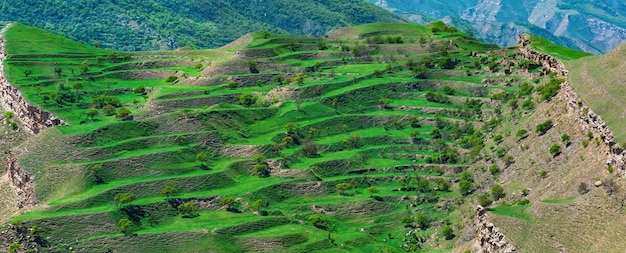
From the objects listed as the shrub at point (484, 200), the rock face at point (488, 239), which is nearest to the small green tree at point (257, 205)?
the shrub at point (484, 200)

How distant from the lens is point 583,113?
94.8 metres

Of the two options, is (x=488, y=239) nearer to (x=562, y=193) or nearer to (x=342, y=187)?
(x=562, y=193)

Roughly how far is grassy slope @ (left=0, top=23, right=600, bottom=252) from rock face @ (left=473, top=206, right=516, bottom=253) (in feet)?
9.55

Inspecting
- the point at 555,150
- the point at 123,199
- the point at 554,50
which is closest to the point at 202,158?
the point at 123,199

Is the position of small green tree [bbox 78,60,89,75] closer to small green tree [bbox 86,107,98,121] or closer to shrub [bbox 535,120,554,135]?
small green tree [bbox 86,107,98,121]

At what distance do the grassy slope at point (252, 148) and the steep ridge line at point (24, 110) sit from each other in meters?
1.70

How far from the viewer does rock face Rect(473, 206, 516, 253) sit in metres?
72.8

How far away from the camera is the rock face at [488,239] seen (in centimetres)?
7275

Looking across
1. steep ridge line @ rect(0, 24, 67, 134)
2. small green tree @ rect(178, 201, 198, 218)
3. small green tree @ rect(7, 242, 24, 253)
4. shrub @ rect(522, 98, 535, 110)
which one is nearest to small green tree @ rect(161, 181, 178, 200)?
small green tree @ rect(178, 201, 198, 218)

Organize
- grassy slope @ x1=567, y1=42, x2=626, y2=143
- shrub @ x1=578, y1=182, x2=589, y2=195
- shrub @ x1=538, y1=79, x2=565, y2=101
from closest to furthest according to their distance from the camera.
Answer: shrub @ x1=578, y1=182, x2=589, y2=195 → grassy slope @ x1=567, y1=42, x2=626, y2=143 → shrub @ x1=538, y1=79, x2=565, y2=101

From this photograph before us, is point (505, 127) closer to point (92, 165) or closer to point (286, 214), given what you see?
point (286, 214)

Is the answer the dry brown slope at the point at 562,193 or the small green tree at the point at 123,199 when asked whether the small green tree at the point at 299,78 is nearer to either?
the dry brown slope at the point at 562,193

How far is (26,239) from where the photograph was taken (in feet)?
297

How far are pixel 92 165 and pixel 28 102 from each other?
26.9m
